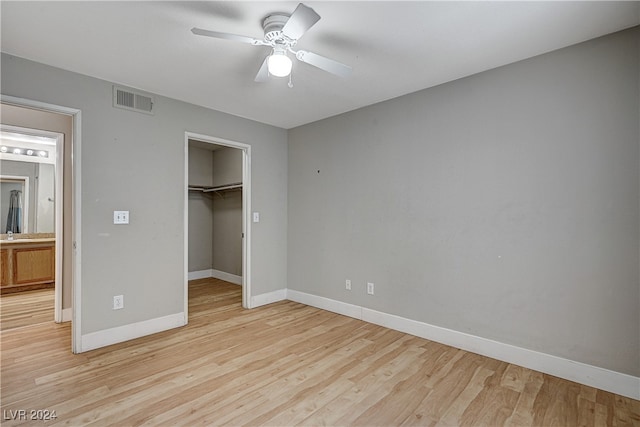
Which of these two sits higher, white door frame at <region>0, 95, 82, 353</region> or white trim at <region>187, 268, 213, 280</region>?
white door frame at <region>0, 95, 82, 353</region>

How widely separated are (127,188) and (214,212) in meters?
3.07

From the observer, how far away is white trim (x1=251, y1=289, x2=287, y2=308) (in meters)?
4.16

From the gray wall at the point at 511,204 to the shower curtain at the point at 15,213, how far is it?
5351 millimetres

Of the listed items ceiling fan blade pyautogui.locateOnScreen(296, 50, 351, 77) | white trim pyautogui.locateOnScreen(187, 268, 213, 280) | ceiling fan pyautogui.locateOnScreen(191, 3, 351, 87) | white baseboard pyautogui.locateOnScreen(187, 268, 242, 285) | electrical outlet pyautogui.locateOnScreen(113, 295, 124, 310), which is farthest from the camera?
white trim pyautogui.locateOnScreen(187, 268, 213, 280)

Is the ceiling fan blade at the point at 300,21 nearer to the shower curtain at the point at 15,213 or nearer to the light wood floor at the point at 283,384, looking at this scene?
the light wood floor at the point at 283,384

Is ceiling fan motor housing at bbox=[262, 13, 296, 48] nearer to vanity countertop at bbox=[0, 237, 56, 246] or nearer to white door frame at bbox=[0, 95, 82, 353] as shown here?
white door frame at bbox=[0, 95, 82, 353]

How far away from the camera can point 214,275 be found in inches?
238

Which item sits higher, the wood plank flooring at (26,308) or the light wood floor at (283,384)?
the wood plank flooring at (26,308)

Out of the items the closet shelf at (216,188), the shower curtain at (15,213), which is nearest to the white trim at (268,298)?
the closet shelf at (216,188)

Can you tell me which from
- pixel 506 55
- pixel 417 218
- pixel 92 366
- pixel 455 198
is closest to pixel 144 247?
pixel 92 366

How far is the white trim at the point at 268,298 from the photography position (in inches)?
164

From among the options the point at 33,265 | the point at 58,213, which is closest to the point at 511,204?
the point at 58,213

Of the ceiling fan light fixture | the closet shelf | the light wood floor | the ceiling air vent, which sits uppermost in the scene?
the ceiling air vent

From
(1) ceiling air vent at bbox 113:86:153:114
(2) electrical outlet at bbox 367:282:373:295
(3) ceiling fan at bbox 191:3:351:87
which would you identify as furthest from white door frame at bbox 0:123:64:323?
(2) electrical outlet at bbox 367:282:373:295
